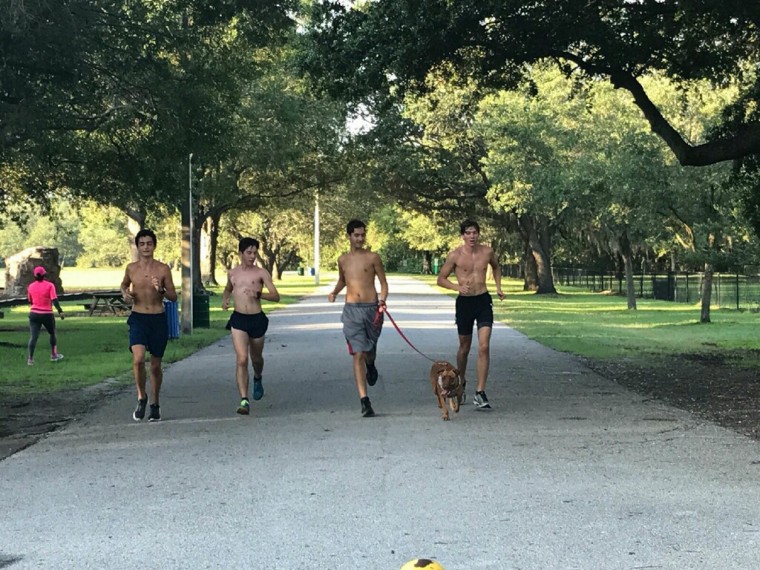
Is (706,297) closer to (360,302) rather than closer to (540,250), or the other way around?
(360,302)

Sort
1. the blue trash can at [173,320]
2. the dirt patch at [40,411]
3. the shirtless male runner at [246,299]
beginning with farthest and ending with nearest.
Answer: the blue trash can at [173,320]
the shirtless male runner at [246,299]
the dirt patch at [40,411]

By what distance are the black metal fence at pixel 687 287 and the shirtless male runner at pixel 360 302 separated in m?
26.6

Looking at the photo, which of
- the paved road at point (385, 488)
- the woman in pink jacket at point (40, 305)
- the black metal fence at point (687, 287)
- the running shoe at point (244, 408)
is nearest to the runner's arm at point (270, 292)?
the running shoe at point (244, 408)

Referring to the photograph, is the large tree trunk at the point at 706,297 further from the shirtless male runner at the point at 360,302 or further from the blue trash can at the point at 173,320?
the shirtless male runner at the point at 360,302

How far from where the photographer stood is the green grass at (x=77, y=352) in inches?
558

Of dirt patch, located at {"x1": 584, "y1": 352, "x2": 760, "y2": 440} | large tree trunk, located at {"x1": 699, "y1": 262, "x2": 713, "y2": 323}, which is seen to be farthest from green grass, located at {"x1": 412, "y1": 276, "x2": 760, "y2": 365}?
dirt patch, located at {"x1": 584, "y1": 352, "x2": 760, "y2": 440}

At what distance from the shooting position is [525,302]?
42.1m

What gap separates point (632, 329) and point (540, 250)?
25.8 meters

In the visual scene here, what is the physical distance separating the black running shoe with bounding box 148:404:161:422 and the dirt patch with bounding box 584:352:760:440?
17.8 feet

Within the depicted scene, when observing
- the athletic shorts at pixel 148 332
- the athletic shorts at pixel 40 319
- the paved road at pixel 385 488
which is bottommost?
the paved road at pixel 385 488

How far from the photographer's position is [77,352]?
18938mm

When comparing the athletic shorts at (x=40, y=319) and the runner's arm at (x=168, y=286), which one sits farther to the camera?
the athletic shorts at (x=40, y=319)

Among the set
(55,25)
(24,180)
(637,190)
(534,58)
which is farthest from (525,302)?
(55,25)

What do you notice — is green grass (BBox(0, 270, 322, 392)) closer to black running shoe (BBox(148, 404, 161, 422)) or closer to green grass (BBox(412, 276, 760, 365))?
black running shoe (BBox(148, 404, 161, 422))
